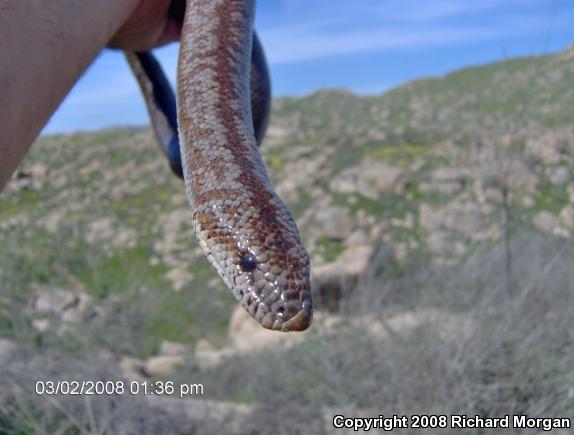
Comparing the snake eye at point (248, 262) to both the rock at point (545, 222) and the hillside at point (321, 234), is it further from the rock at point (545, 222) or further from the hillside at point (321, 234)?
the rock at point (545, 222)

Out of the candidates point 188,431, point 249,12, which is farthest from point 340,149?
point 249,12

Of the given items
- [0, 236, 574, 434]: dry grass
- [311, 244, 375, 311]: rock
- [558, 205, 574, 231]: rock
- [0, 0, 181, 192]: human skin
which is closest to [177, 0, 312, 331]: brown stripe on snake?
[0, 0, 181, 192]: human skin

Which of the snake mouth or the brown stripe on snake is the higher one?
the brown stripe on snake

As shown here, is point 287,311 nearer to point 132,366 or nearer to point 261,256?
point 261,256

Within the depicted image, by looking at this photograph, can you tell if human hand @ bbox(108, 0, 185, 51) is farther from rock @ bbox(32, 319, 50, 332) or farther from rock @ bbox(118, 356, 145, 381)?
rock @ bbox(32, 319, 50, 332)

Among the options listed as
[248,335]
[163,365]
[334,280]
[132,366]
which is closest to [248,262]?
[132,366]
